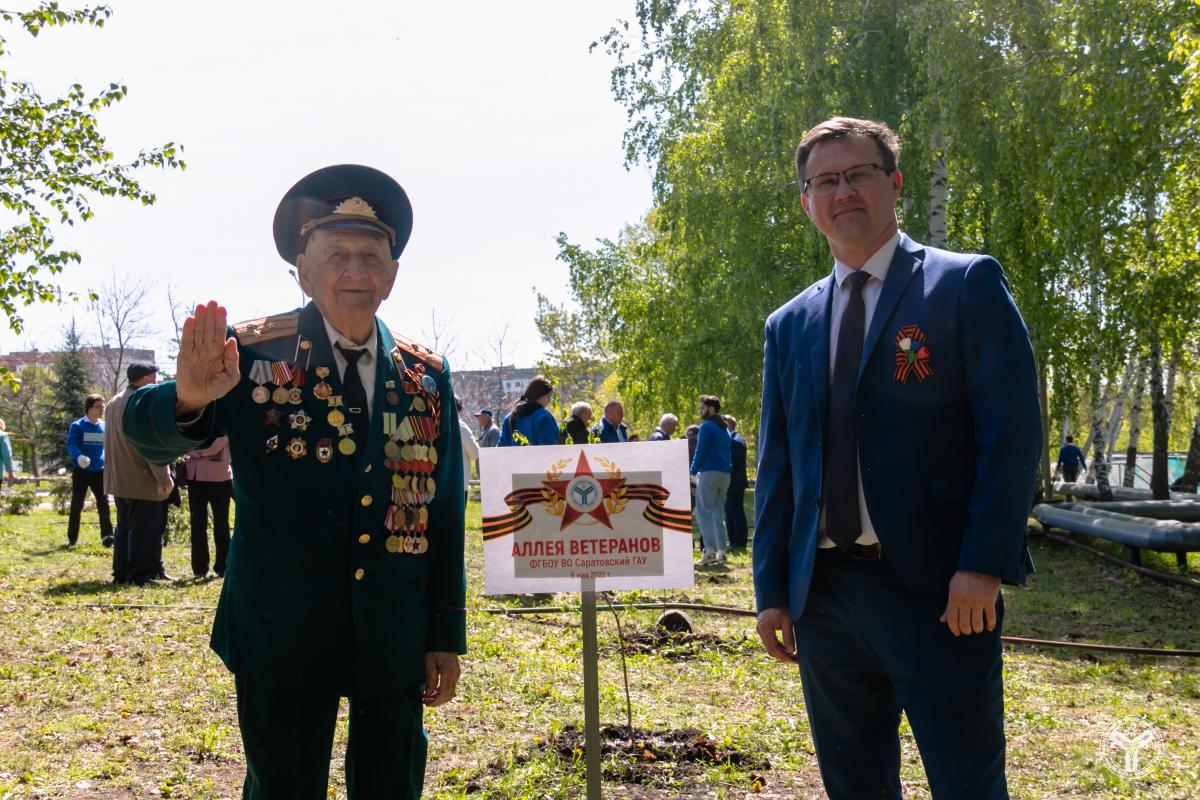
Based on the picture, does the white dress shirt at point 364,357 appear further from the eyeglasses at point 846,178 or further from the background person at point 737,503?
the background person at point 737,503

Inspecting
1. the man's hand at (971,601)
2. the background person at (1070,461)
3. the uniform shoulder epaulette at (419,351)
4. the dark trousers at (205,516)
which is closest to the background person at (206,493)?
the dark trousers at (205,516)

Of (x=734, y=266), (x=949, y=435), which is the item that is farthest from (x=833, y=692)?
(x=734, y=266)

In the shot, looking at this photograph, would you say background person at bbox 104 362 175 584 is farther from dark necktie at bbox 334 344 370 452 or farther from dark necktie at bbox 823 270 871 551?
→ dark necktie at bbox 823 270 871 551

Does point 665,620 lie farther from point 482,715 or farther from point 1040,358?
point 1040,358

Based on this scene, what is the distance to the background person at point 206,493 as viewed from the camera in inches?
415

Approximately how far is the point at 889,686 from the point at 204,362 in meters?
1.92

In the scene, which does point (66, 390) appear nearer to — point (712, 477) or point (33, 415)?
point (33, 415)

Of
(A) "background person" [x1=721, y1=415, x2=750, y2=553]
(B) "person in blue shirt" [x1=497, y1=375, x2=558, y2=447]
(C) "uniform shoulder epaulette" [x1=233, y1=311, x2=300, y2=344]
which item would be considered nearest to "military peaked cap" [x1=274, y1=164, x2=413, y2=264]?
(C) "uniform shoulder epaulette" [x1=233, y1=311, x2=300, y2=344]

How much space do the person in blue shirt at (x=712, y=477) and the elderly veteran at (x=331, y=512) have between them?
1038 cm

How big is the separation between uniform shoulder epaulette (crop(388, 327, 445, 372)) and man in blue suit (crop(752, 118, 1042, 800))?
1.00 meters

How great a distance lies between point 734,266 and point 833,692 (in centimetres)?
1632

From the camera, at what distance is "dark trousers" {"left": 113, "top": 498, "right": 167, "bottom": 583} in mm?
10141

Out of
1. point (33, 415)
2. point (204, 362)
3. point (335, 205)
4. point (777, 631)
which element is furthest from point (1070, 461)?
point (33, 415)

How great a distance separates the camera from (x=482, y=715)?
226 inches
